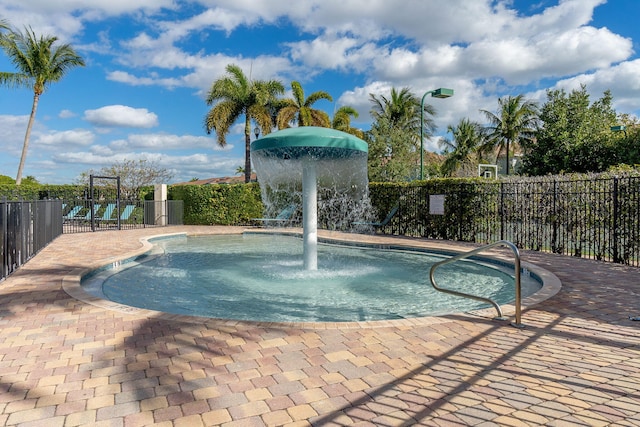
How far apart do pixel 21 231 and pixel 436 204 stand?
11.9 metres

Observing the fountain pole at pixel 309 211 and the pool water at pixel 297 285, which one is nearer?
the pool water at pixel 297 285

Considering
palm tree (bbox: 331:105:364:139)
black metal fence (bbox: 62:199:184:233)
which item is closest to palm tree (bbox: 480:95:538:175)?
palm tree (bbox: 331:105:364:139)

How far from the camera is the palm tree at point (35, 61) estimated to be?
87.9 ft

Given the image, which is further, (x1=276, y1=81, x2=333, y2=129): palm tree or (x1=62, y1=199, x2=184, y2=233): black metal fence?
(x1=276, y1=81, x2=333, y2=129): palm tree

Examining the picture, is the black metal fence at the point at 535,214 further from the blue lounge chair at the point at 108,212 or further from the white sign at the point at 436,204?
the blue lounge chair at the point at 108,212

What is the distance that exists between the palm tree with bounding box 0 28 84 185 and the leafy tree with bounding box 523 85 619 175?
1304 inches

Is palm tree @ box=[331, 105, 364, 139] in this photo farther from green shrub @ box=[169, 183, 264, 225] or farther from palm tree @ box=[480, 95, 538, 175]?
palm tree @ box=[480, 95, 538, 175]

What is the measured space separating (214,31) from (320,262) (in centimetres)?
1178

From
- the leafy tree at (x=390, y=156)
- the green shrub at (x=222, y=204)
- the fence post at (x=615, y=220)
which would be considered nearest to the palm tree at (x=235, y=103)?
the green shrub at (x=222, y=204)

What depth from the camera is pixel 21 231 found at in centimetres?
847

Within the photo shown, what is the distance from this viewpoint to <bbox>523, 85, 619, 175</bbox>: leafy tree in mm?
23562

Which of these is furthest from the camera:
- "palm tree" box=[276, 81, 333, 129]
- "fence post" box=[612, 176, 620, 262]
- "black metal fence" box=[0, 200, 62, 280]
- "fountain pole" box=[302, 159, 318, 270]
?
"palm tree" box=[276, 81, 333, 129]

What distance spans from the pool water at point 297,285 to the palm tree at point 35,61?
2449 centimetres

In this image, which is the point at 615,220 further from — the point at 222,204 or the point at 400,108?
the point at 400,108
